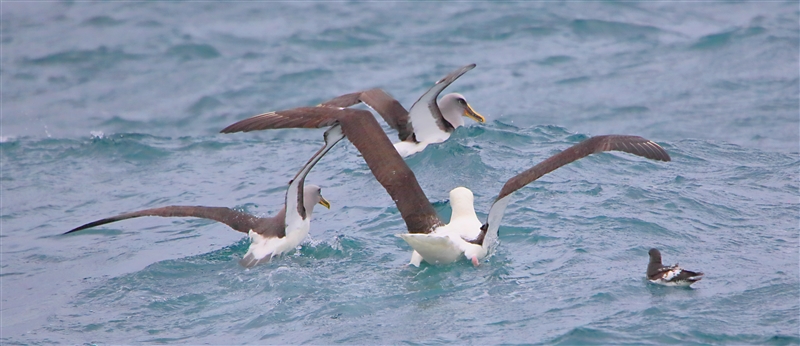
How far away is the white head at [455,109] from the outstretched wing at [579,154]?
6.04m

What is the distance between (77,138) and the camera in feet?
59.1

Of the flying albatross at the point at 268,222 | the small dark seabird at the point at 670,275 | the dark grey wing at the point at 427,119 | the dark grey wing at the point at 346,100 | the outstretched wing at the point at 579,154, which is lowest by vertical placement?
the flying albatross at the point at 268,222

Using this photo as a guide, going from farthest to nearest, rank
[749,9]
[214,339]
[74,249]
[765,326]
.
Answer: [749,9], [74,249], [214,339], [765,326]

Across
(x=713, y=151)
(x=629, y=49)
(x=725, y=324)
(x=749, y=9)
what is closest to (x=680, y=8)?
(x=749, y=9)

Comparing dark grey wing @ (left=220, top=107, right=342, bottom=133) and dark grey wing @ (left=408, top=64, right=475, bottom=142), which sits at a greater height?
dark grey wing @ (left=220, top=107, right=342, bottom=133)

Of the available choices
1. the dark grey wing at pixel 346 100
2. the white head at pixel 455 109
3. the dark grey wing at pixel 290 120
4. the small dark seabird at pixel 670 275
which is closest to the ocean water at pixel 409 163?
the small dark seabird at pixel 670 275

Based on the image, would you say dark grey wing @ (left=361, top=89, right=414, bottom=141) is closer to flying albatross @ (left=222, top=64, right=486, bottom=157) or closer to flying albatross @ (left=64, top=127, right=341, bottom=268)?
flying albatross @ (left=222, top=64, right=486, bottom=157)

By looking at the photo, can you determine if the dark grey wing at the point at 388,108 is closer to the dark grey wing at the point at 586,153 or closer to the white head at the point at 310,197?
the white head at the point at 310,197

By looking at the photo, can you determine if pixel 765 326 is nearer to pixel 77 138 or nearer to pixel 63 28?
pixel 77 138

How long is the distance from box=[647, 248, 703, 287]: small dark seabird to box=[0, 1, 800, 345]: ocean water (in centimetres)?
12

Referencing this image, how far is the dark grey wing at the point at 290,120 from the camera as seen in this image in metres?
9.20

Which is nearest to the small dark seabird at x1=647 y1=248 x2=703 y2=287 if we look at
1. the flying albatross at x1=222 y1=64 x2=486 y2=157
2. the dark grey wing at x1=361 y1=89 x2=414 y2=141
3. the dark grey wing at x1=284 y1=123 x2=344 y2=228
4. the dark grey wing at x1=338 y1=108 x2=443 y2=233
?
the dark grey wing at x1=338 y1=108 x2=443 y2=233

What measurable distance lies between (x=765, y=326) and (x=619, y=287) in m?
1.39

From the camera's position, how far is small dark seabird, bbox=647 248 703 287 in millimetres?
8656
